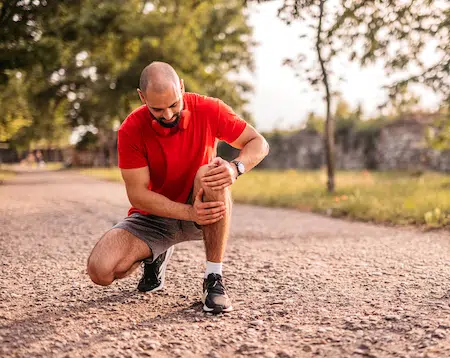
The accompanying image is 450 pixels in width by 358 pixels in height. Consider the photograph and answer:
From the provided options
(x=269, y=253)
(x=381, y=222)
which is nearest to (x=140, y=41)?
(x=381, y=222)

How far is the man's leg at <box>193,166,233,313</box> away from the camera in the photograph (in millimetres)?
3195

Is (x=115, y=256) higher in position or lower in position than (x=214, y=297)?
higher

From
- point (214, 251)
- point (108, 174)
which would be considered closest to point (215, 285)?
point (214, 251)

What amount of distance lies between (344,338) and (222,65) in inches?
1111

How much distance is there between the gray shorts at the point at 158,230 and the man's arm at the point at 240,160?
1.73ft

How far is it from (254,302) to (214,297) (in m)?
0.34

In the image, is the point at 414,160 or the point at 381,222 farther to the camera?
the point at 414,160

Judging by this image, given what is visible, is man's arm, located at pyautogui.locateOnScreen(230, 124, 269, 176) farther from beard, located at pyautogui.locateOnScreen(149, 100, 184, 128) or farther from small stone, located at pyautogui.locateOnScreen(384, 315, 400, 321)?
small stone, located at pyautogui.locateOnScreen(384, 315, 400, 321)

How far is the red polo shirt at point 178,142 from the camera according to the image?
332 centimetres

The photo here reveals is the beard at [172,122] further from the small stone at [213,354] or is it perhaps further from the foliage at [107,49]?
the foliage at [107,49]

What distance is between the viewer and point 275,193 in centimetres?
1120

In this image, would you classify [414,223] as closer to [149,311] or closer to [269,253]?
[269,253]

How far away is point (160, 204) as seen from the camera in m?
3.34

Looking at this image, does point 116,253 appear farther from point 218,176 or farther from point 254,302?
point 254,302
